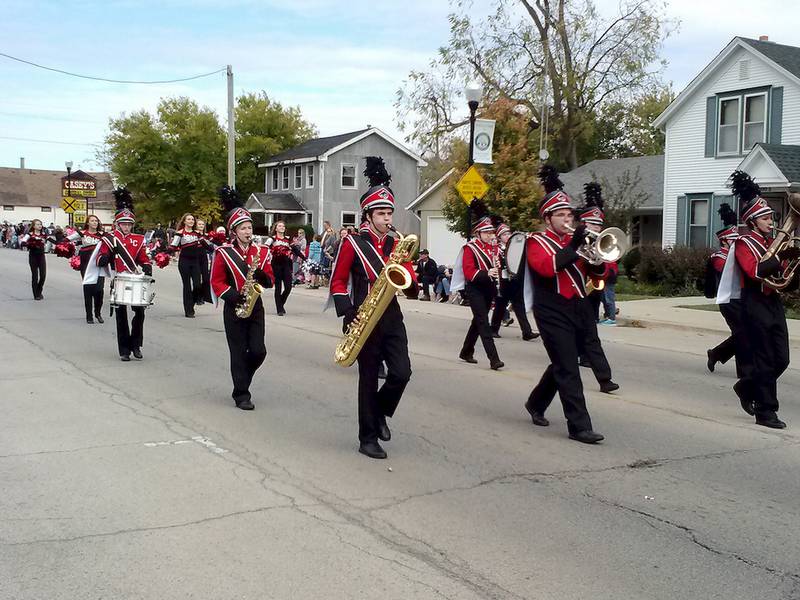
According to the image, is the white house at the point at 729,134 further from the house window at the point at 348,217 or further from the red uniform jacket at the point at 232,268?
the house window at the point at 348,217

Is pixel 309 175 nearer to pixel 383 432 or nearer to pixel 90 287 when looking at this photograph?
pixel 90 287

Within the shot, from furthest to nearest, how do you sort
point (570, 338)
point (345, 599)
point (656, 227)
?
1. point (656, 227)
2. point (570, 338)
3. point (345, 599)

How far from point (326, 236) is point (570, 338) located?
2033 cm

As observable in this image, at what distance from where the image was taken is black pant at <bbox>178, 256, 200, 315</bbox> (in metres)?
17.2

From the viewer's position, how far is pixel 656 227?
35219 mm

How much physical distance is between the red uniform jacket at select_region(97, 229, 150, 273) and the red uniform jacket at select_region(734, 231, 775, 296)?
7.39 metres

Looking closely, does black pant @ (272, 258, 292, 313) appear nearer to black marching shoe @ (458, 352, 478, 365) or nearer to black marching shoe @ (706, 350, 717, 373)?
black marching shoe @ (458, 352, 478, 365)

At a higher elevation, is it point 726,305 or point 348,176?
point 348,176

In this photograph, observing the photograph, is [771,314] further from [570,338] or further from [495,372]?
[495,372]

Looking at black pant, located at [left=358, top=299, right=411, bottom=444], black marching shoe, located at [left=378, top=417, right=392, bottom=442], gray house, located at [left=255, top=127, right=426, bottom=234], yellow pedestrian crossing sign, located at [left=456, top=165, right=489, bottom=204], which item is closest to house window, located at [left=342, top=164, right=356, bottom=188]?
gray house, located at [left=255, top=127, right=426, bottom=234]

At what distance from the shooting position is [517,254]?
8.07 meters

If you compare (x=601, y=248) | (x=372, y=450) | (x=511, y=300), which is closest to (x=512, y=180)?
(x=511, y=300)

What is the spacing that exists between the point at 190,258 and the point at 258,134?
42.2 meters

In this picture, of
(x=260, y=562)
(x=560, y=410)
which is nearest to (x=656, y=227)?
(x=560, y=410)
